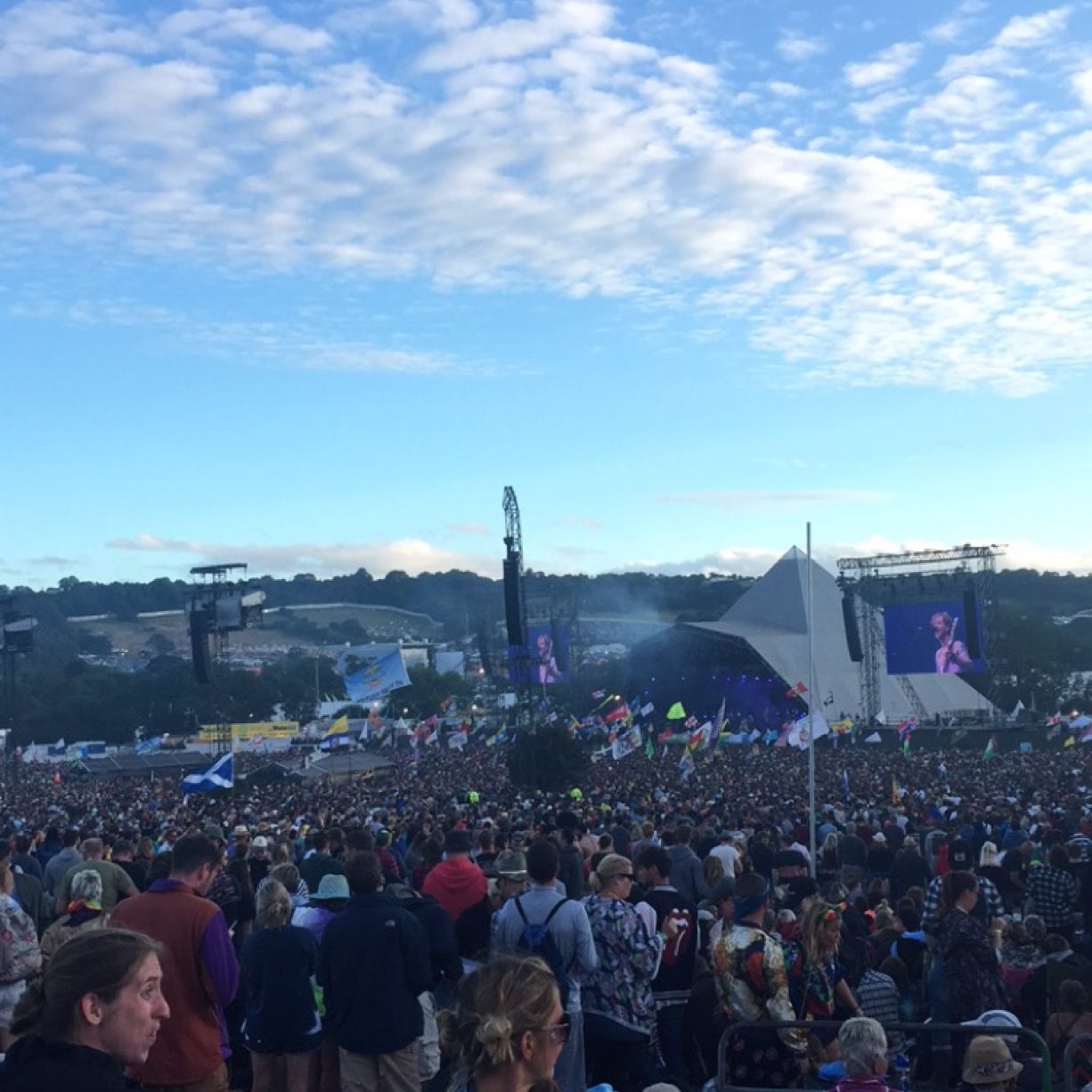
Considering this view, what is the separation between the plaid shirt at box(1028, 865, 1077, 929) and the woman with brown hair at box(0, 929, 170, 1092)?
797cm

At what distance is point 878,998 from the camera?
677 centimetres

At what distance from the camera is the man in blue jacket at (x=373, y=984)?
570 centimetres

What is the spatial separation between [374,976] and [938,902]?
3117mm

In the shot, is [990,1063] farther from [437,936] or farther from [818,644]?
[818,644]

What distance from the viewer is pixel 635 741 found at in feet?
108

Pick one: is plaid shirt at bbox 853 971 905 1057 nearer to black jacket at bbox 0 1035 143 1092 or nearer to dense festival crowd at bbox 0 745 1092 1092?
dense festival crowd at bbox 0 745 1092 1092

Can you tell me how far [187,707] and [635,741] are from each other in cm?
5477

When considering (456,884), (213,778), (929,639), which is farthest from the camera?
(929,639)

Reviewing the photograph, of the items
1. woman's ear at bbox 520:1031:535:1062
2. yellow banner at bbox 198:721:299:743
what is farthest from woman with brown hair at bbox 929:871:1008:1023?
yellow banner at bbox 198:721:299:743

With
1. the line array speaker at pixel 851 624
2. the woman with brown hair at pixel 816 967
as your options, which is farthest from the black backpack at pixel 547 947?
the line array speaker at pixel 851 624

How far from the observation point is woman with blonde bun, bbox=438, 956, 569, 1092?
2.79 m

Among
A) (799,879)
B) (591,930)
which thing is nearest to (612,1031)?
(591,930)

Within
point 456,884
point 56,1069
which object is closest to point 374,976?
point 456,884

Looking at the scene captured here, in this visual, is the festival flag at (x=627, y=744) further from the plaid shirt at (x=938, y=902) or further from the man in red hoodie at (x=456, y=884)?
the man in red hoodie at (x=456, y=884)
